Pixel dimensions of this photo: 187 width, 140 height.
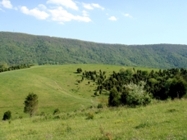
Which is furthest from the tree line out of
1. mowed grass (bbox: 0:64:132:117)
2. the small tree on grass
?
the small tree on grass

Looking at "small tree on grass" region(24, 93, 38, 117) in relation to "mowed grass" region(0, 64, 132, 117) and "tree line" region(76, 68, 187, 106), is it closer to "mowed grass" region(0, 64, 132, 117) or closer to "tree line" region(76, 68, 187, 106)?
"mowed grass" region(0, 64, 132, 117)

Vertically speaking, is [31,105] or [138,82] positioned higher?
[138,82]

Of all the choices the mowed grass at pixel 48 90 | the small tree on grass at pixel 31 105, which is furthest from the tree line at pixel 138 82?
the small tree on grass at pixel 31 105

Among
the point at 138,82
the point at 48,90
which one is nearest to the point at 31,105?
the point at 48,90

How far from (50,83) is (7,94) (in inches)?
1140

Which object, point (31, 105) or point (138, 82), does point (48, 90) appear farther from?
point (138, 82)

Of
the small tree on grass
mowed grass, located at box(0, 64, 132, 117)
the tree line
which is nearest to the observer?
the small tree on grass

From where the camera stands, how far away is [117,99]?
7094 cm

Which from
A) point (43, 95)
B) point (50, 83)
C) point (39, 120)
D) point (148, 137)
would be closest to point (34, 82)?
point (50, 83)

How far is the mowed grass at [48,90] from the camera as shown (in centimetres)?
8219

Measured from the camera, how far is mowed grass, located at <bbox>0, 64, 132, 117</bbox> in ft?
270

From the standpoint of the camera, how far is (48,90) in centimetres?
10212

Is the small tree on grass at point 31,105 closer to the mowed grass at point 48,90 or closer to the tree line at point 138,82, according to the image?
the mowed grass at point 48,90

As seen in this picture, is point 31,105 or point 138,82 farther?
point 138,82
